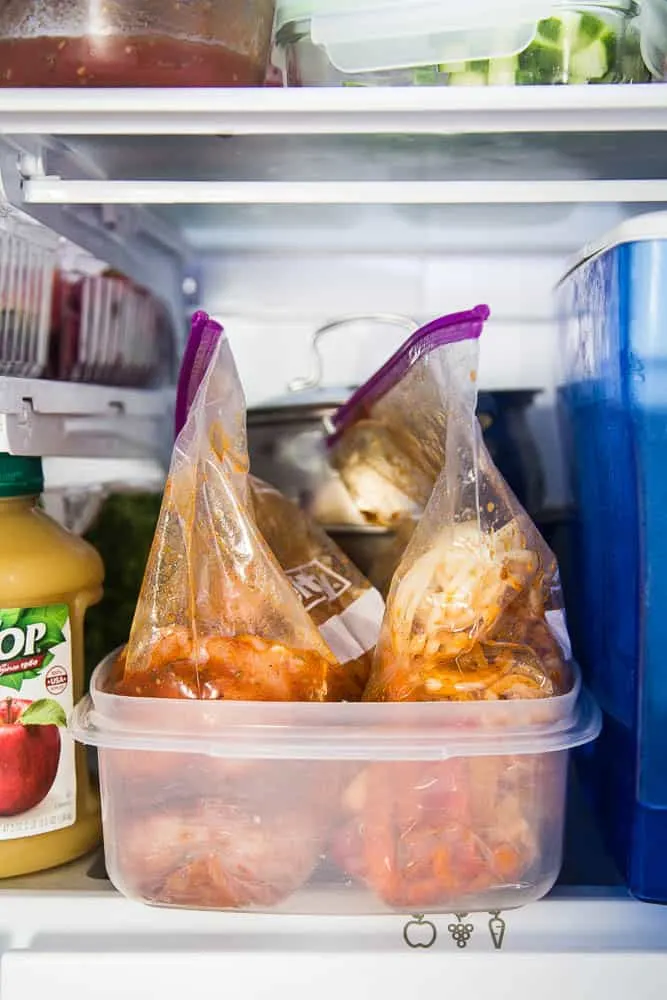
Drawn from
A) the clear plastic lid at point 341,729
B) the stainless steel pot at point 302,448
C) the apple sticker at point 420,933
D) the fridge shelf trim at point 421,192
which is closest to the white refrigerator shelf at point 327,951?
the apple sticker at point 420,933

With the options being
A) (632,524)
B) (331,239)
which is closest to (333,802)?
(632,524)

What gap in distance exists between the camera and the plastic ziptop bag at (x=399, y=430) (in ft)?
2.57

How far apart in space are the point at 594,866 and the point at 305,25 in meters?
0.72

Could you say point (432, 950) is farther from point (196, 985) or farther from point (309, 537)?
point (309, 537)

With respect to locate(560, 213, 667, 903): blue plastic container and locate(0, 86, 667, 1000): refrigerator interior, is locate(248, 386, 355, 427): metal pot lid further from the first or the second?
locate(560, 213, 667, 903): blue plastic container

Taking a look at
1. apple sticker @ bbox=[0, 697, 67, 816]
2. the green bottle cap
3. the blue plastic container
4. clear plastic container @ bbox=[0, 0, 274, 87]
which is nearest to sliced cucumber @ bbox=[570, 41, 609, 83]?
the blue plastic container

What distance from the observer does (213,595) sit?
728mm

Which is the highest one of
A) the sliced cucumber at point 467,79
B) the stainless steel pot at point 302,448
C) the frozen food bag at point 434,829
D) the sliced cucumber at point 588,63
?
the sliced cucumber at point 588,63

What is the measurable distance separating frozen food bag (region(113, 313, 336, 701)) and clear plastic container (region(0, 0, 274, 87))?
0.19 m

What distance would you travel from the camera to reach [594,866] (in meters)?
0.82

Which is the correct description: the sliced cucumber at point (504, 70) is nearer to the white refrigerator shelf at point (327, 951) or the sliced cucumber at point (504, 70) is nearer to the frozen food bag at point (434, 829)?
the frozen food bag at point (434, 829)

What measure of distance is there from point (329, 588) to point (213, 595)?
150mm

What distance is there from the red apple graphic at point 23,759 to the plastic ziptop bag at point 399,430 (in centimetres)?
39

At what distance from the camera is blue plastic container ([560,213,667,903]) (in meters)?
0.68
